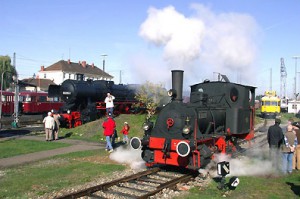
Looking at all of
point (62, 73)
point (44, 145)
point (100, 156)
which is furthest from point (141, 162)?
point (62, 73)

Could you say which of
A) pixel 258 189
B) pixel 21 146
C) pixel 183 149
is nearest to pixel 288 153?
pixel 258 189

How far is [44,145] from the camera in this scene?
15438 mm

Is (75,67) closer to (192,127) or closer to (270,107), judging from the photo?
(270,107)

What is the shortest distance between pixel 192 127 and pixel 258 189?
2459 millimetres

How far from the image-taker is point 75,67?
84062 millimetres

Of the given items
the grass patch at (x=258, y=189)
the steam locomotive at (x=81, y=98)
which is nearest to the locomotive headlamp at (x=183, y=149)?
the grass patch at (x=258, y=189)

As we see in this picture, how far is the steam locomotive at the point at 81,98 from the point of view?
72.1 feet

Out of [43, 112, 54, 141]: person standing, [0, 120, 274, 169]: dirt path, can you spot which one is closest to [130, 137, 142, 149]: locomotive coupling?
[0, 120, 274, 169]: dirt path

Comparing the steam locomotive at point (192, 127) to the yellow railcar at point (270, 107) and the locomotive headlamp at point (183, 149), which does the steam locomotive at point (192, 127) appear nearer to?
the locomotive headlamp at point (183, 149)

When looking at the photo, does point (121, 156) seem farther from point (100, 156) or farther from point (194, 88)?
point (194, 88)

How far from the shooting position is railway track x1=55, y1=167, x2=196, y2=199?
7.64 m

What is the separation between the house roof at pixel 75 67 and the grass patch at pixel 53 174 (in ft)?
226

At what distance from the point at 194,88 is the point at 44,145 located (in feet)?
24.7

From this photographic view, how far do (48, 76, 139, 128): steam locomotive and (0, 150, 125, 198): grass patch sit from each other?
921 centimetres
